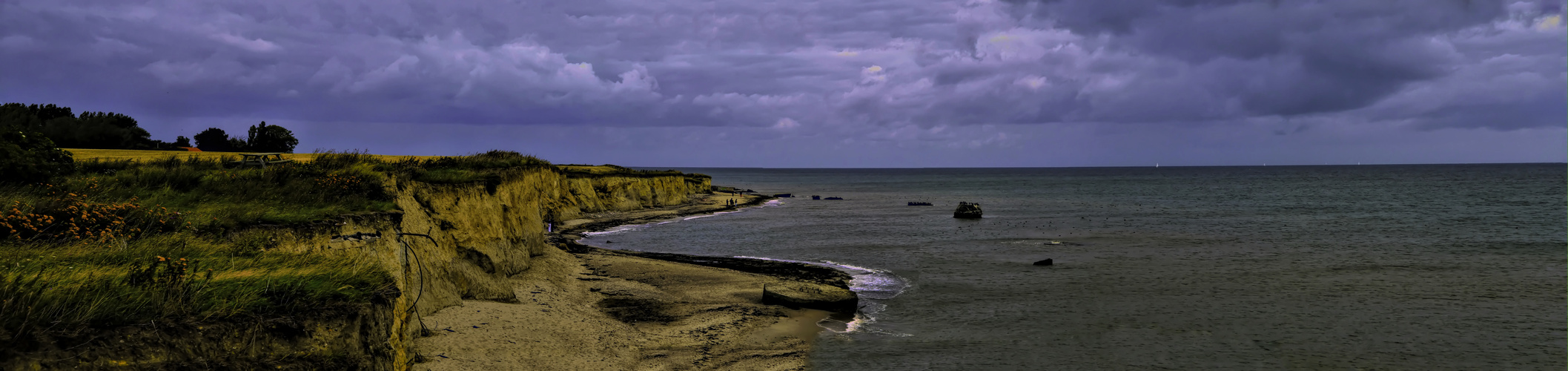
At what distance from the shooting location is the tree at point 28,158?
43.1ft

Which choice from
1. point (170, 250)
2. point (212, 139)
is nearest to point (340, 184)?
point (170, 250)

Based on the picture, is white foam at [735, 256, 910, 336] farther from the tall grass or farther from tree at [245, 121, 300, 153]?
tree at [245, 121, 300, 153]

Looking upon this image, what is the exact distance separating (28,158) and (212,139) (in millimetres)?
42608

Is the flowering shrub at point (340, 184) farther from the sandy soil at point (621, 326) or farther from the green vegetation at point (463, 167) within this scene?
the sandy soil at point (621, 326)

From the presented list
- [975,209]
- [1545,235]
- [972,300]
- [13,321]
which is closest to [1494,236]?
[1545,235]

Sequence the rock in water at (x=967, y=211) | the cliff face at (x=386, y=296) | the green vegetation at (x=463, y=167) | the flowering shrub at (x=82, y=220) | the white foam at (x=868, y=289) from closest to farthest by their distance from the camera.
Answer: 1. the cliff face at (x=386, y=296)
2. the flowering shrub at (x=82, y=220)
3. the white foam at (x=868, y=289)
4. the green vegetation at (x=463, y=167)
5. the rock in water at (x=967, y=211)

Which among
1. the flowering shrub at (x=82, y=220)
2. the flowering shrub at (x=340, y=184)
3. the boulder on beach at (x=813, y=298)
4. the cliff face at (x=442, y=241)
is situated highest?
the flowering shrub at (x=340, y=184)

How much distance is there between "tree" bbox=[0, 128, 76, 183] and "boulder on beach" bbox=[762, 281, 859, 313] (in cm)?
1623

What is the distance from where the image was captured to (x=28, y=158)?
531 inches

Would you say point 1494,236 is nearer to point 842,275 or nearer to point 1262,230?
point 1262,230

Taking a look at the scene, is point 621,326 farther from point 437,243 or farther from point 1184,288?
point 1184,288

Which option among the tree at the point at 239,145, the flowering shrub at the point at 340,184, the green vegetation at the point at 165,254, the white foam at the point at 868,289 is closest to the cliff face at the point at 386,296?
the green vegetation at the point at 165,254

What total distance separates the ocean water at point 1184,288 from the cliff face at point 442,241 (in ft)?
28.9

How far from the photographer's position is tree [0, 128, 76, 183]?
13.1 meters
